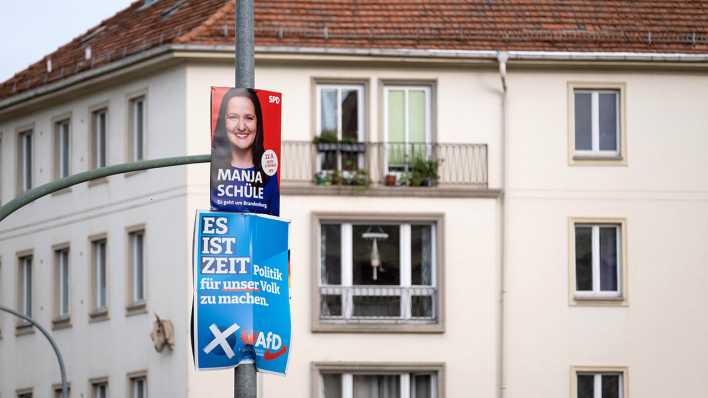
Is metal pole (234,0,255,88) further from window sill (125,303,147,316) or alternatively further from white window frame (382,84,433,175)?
window sill (125,303,147,316)

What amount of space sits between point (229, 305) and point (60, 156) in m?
25.4

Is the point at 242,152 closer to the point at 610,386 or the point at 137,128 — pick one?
the point at 610,386

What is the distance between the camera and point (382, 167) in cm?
4419

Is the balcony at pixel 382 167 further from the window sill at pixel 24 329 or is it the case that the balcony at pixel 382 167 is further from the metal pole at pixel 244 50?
the metal pole at pixel 244 50

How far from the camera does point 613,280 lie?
4462 centimetres

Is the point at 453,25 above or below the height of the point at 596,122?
above

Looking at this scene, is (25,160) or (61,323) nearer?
(61,323)

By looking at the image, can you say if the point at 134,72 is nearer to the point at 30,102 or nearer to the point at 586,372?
the point at 30,102

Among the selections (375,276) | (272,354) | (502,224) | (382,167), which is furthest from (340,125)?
(272,354)

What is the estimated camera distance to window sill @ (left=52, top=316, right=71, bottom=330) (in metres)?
48.4

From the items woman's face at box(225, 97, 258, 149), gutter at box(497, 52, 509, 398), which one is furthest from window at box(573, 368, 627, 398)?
woman's face at box(225, 97, 258, 149)

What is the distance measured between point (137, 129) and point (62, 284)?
452 cm

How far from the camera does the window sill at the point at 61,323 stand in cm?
4841

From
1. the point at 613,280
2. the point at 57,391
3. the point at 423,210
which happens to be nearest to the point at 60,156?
the point at 57,391
